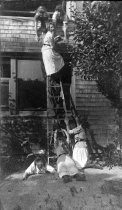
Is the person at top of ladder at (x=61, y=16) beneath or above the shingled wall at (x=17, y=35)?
above

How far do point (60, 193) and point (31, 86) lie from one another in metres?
4.30

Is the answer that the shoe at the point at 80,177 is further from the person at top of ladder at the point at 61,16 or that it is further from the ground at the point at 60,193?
the person at top of ladder at the point at 61,16

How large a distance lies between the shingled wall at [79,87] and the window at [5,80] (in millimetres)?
445

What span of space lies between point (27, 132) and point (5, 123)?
741 mm

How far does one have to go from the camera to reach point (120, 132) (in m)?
11.2

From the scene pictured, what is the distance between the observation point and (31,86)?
36.4 ft

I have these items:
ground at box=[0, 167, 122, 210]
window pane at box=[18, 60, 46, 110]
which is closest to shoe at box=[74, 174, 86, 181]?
ground at box=[0, 167, 122, 210]

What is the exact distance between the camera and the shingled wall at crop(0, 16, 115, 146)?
1092 centimetres

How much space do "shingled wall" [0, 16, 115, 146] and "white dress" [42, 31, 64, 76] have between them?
0.63 metres

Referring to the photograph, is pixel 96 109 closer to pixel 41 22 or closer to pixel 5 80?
pixel 5 80

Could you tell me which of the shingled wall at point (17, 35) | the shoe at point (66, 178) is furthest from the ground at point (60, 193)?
the shingled wall at point (17, 35)

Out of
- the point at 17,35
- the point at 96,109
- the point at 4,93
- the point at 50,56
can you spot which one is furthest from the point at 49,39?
the point at 96,109

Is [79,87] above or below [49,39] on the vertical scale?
below

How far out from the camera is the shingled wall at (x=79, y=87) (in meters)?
10.9
